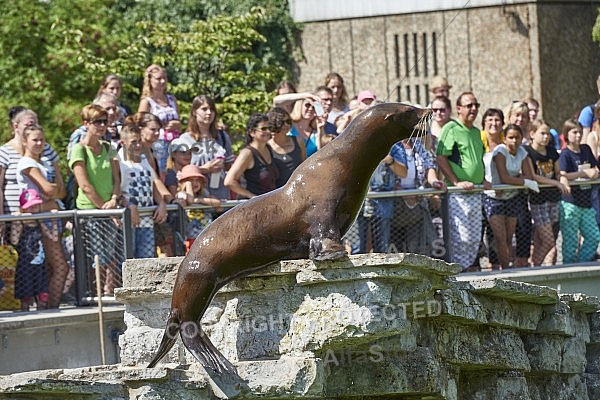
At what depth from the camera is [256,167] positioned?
14.7 m

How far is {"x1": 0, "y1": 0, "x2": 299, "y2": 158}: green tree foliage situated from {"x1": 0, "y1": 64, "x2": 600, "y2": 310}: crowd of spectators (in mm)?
13889

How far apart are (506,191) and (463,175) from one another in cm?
49

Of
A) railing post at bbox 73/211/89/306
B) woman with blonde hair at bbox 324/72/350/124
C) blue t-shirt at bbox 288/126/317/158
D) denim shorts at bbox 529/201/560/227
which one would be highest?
woman with blonde hair at bbox 324/72/350/124

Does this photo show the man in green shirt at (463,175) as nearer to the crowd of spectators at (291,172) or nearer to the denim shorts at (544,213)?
the crowd of spectators at (291,172)

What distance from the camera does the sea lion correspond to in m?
9.46

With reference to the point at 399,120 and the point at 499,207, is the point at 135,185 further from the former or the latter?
the point at 399,120

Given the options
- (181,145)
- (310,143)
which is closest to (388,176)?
(310,143)

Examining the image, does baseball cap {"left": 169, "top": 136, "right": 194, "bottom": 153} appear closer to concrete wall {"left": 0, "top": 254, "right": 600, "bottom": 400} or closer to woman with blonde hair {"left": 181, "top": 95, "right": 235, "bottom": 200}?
woman with blonde hair {"left": 181, "top": 95, "right": 235, "bottom": 200}

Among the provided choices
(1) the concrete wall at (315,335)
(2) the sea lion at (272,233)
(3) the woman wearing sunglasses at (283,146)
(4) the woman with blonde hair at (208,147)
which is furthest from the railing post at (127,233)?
(2) the sea lion at (272,233)

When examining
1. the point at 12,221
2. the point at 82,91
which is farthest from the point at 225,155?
the point at 82,91

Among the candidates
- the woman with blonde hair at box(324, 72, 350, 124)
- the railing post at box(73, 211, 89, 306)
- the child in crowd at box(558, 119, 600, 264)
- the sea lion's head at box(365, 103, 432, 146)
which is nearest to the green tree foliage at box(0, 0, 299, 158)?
the woman with blonde hair at box(324, 72, 350, 124)

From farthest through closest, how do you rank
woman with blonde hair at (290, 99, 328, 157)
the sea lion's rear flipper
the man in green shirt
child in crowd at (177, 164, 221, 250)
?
woman with blonde hair at (290, 99, 328, 157) → the man in green shirt → child in crowd at (177, 164, 221, 250) → the sea lion's rear flipper

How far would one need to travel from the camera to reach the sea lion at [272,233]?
31.0ft

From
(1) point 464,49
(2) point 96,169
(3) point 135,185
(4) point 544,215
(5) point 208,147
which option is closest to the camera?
(2) point 96,169
